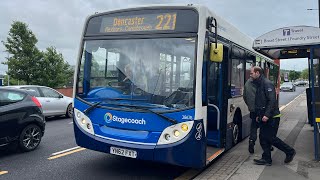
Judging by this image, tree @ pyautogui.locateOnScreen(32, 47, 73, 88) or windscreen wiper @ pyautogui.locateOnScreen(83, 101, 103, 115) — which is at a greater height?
tree @ pyautogui.locateOnScreen(32, 47, 73, 88)

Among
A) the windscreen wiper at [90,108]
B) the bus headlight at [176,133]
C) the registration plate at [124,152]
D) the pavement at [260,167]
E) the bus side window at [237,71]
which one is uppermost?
the bus side window at [237,71]

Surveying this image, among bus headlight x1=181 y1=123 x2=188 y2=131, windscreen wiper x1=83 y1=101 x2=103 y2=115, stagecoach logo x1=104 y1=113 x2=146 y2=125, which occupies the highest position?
windscreen wiper x1=83 y1=101 x2=103 y2=115

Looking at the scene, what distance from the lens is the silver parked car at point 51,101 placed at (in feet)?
45.0

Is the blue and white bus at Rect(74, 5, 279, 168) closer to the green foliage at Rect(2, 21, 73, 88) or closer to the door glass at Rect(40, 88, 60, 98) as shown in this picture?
the door glass at Rect(40, 88, 60, 98)

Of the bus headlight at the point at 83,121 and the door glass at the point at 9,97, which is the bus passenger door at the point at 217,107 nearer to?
the bus headlight at the point at 83,121

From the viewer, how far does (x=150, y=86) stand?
18.6ft

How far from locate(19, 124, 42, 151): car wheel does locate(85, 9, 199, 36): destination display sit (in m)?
2.99

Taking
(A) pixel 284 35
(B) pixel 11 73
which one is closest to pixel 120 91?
(A) pixel 284 35

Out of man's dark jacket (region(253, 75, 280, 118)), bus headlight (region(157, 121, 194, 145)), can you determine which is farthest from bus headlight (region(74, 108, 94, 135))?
man's dark jacket (region(253, 75, 280, 118))

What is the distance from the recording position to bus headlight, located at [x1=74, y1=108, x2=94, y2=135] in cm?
598

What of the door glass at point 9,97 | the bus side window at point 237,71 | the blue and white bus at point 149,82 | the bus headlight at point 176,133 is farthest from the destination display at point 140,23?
the door glass at point 9,97

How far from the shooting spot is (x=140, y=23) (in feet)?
19.4

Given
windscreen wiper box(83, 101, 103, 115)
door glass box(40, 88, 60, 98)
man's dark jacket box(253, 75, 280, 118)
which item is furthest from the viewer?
door glass box(40, 88, 60, 98)

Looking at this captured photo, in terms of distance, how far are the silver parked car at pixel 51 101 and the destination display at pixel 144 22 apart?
26.8 ft
